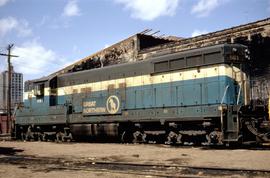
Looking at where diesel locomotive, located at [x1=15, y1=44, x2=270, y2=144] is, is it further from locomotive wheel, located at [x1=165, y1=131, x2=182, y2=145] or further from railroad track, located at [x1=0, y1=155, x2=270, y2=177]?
railroad track, located at [x1=0, y1=155, x2=270, y2=177]

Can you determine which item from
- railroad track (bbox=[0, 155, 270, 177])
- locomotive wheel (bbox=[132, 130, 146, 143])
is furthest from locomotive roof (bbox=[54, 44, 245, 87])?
railroad track (bbox=[0, 155, 270, 177])

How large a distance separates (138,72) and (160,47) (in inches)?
519

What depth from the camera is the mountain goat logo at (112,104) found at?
699 inches

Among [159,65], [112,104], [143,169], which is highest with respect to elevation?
[159,65]

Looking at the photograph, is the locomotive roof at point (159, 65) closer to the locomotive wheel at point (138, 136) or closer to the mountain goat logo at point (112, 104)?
the mountain goat logo at point (112, 104)

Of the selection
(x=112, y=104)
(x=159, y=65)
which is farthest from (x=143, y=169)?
(x=112, y=104)

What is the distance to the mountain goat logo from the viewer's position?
1775 centimetres

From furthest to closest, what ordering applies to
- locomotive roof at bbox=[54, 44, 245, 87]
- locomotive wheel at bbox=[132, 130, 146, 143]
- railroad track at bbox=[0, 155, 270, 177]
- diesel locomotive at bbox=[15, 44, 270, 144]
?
locomotive wheel at bbox=[132, 130, 146, 143], locomotive roof at bbox=[54, 44, 245, 87], diesel locomotive at bbox=[15, 44, 270, 144], railroad track at bbox=[0, 155, 270, 177]

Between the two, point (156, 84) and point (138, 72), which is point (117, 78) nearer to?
point (138, 72)

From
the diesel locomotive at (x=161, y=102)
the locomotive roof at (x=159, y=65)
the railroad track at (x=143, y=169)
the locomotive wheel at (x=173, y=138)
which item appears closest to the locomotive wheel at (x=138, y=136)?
the diesel locomotive at (x=161, y=102)

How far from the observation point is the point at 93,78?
1919 centimetres

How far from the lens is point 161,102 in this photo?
16000 millimetres

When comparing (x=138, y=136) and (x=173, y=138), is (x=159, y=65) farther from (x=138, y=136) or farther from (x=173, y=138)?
(x=138, y=136)

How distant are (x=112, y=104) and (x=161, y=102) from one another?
3022 mm
